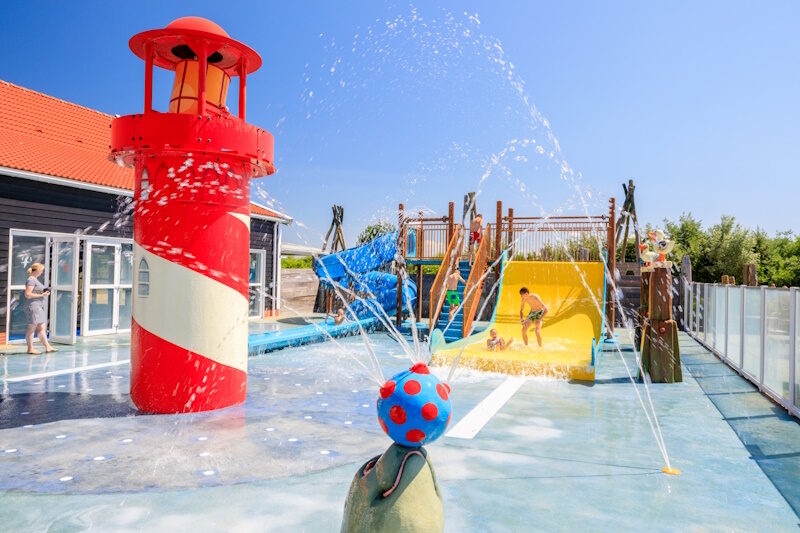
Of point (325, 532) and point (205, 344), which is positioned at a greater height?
point (205, 344)

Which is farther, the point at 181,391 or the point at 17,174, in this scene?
the point at 17,174

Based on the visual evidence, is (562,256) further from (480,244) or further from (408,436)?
Result: (408,436)

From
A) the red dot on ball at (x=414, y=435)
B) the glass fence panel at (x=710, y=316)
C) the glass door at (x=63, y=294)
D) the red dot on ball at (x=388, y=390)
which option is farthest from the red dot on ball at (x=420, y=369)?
the glass fence panel at (x=710, y=316)

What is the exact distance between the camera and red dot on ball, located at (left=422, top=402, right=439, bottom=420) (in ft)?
9.82

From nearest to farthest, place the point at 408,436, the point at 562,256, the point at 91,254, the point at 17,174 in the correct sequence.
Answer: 1. the point at 408,436
2. the point at 17,174
3. the point at 91,254
4. the point at 562,256

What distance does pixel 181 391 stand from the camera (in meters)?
6.96

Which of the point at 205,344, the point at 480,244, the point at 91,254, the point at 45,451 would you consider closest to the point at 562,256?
the point at 480,244

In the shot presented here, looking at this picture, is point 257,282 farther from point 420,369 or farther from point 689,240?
point 689,240

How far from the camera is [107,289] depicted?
14.8 meters

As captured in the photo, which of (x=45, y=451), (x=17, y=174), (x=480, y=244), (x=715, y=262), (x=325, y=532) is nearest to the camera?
(x=325, y=532)

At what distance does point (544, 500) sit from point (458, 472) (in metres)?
0.82

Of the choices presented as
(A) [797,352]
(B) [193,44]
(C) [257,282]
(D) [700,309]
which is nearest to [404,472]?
(B) [193,44]

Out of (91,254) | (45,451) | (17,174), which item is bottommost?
(45,451)

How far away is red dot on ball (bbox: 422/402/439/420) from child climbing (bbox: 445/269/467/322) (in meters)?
12.5
